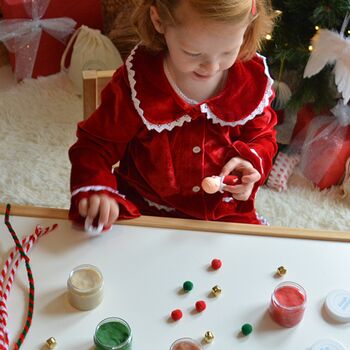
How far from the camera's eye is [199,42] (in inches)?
35.2

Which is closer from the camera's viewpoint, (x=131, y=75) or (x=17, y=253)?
(x=17, y=253)

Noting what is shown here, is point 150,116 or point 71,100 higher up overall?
point 150,116

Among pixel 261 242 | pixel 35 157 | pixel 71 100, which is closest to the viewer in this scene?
pixel 261 242

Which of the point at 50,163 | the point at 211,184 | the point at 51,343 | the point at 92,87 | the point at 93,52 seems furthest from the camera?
the point at 93,52

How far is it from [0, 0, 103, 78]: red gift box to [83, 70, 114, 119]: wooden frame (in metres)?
0.85

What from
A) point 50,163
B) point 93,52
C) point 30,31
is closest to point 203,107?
point 50,163

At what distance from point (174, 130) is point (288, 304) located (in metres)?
0.40

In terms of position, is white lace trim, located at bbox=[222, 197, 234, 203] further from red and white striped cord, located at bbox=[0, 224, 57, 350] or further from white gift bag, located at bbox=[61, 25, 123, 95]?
white gift bag, located at bbox=[61, 25, 123, 95]

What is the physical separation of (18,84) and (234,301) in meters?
1.53

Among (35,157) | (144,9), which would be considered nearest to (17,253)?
(144,9)

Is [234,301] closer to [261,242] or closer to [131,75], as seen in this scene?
[261,242]

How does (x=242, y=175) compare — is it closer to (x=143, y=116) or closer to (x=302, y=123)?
(x=143, y=116)

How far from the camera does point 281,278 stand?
899 mm

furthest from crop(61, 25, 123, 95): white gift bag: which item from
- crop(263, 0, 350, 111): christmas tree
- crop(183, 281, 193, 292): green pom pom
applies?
crop(183, 281, 193, 292): green pom pom
